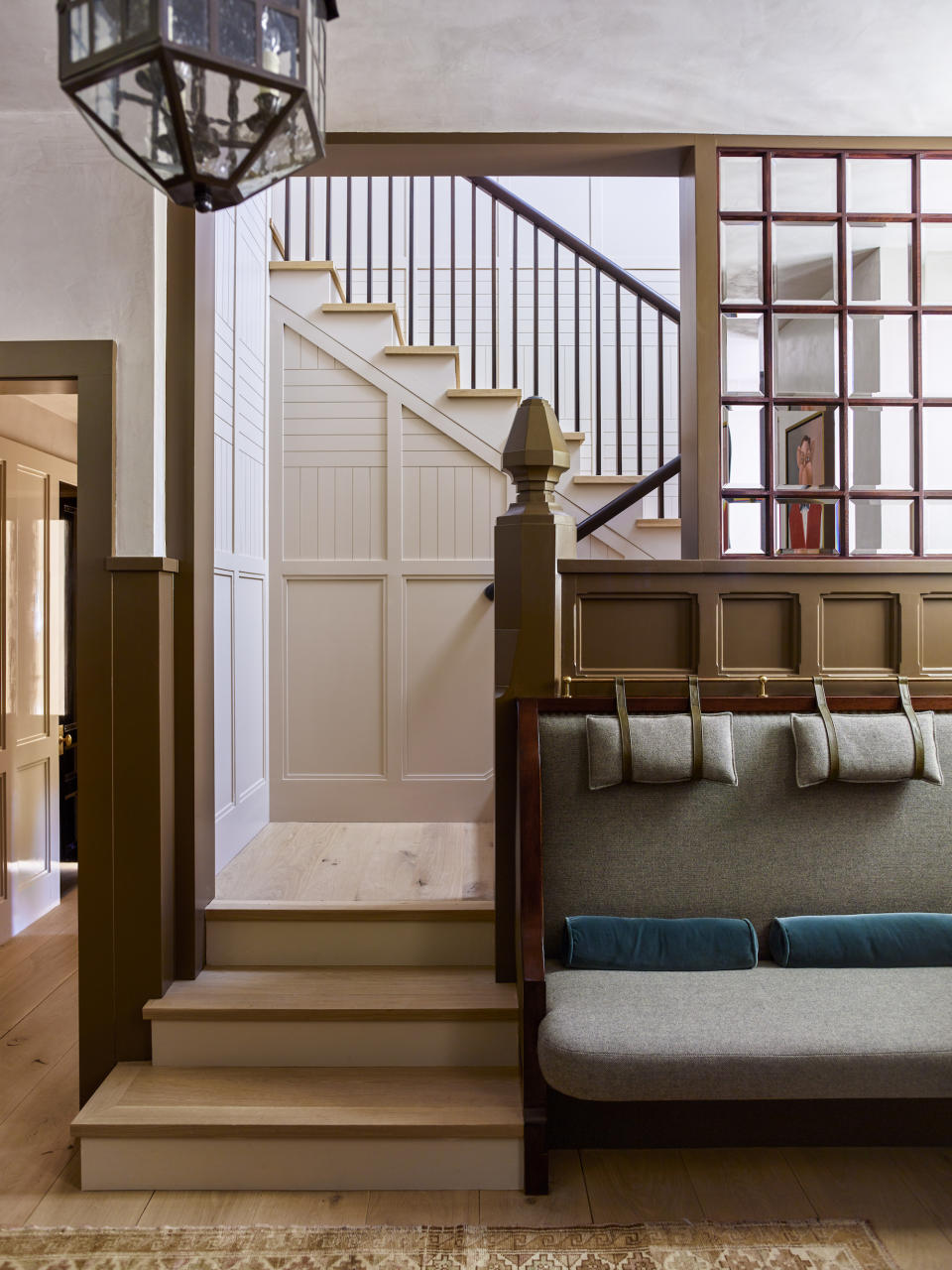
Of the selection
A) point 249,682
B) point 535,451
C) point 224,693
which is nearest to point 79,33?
point 535,451

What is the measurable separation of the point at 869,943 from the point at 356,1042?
1.42m

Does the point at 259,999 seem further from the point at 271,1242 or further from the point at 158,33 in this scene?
the point at 158,33

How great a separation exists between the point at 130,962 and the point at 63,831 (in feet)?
11.0

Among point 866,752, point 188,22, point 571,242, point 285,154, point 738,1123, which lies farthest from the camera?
point 571,242

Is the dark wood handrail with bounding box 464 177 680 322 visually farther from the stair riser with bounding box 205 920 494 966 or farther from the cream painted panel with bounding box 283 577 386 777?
the stair riser with bounding box 205 920 494 966

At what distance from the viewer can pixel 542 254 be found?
5.92 metres

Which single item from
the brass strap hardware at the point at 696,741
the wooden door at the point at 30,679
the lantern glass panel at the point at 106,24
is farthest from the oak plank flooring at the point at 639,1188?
the wooden door at the point at 30,679

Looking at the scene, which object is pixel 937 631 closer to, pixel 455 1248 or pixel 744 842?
pixel 744 842

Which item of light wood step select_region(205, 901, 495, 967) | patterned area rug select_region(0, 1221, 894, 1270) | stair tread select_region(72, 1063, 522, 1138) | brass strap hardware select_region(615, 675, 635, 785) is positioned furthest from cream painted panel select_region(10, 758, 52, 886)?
brass strap hardware select_region(615, 675, 635, 785)

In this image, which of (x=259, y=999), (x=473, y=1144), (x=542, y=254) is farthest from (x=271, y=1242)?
(x=542, y=254)

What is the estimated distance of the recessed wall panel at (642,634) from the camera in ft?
9.03

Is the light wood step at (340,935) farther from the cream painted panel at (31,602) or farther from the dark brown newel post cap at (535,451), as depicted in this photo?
the cream painted panel at (31,602)

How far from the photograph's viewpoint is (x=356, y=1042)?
2.55 m

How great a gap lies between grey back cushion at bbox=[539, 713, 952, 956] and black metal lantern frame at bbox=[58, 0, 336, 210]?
1771 mm
